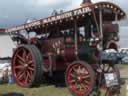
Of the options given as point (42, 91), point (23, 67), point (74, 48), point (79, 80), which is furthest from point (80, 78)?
point (23, 67)

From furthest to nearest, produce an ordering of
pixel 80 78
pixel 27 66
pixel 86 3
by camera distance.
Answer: pixel 27 66, pixel 86 3, pixel 80 78

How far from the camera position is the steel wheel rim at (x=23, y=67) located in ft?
38.0

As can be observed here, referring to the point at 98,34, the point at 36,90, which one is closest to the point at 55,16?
the point at 98,34

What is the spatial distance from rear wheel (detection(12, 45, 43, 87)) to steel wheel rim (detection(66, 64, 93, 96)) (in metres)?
1.45

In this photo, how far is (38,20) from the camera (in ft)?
38.1

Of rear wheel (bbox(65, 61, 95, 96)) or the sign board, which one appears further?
the sign board

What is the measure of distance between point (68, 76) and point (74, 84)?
277mm

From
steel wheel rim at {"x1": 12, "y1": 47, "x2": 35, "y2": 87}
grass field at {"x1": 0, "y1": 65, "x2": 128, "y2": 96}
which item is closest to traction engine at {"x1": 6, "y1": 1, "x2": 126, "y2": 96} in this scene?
steel wheel rim at {"x1": 12, "y1": 47, "x2": 35, "y2": 87}

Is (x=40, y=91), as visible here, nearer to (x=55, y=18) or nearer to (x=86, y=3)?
(x=55, y=18)

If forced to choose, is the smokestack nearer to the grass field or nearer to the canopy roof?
the canopy roof

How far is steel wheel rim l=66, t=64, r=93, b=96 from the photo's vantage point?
31.7ft

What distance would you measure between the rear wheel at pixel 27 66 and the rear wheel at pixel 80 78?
1.45m

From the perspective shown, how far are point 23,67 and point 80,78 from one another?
2653 mm

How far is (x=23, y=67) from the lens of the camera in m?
11.9
